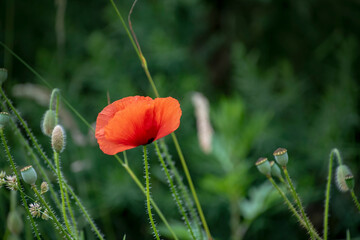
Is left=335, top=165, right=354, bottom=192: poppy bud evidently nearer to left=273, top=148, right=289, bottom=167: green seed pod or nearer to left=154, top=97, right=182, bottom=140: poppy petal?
left=273, top=148, right=289, bottom=167: green seed pod

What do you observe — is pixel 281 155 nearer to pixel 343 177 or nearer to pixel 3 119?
pixel 343 177

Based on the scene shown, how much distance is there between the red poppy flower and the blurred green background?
2.04 feet

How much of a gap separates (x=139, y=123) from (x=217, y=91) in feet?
7.67

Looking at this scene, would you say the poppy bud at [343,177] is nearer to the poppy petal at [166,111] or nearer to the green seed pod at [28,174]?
the poppy petal at [166,111]

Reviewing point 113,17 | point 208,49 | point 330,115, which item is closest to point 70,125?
point 113,17

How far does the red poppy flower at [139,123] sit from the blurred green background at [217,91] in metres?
0.62

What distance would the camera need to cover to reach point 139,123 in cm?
65

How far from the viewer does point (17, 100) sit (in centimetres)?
226

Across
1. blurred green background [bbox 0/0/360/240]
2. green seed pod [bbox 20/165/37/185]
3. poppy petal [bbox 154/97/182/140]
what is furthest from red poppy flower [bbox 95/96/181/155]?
blurred green background [bbox 0/0/360/240]

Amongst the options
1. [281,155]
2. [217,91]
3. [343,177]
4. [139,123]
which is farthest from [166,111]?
[217,91]

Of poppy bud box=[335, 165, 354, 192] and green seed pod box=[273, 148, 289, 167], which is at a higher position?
green seed pod box=[273, 148, 289, 167]

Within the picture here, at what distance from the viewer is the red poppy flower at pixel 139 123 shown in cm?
64

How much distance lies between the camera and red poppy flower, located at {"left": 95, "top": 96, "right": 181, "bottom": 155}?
637mm

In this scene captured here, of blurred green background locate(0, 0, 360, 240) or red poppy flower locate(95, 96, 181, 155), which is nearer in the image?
red poppy flower locate(95, 96, 181, 155)
